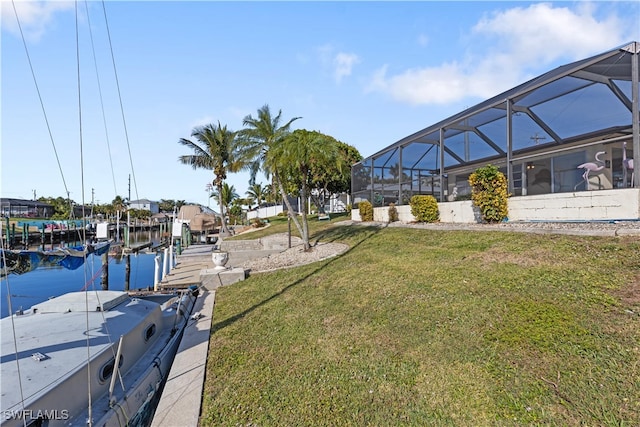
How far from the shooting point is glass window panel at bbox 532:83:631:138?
9.45 m

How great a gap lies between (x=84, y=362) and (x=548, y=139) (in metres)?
14.8

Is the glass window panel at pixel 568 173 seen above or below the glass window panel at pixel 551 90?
below

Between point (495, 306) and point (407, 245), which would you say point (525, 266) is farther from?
point (407, 245)

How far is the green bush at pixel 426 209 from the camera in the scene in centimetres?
1302

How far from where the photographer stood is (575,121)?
11070 millimetres

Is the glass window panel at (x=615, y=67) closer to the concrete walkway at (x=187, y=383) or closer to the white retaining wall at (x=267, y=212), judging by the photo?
the concrete walkway at (x=187, y=383)

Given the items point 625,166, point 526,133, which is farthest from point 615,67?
point 526,133

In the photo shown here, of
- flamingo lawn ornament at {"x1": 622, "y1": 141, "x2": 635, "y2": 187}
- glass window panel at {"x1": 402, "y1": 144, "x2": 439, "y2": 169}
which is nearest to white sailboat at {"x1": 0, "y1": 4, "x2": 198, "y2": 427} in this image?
flamingo lawn ornament at {"x1": 622, "y1": 141, "x2": 635, "y2": 187}

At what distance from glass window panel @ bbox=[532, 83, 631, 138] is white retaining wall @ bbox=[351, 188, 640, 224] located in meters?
3.18

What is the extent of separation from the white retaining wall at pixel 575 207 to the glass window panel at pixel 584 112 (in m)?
3.18

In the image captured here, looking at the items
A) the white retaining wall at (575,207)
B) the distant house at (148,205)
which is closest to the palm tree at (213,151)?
the white retaining wall at (575,207)

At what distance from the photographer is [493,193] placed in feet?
32.4

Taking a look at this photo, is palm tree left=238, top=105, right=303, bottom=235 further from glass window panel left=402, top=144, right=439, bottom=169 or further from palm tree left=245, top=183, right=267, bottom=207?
palm tree left=245, top=183, right=267, bottom=207

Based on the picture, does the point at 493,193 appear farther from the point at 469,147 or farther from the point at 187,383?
the point at 187,383
